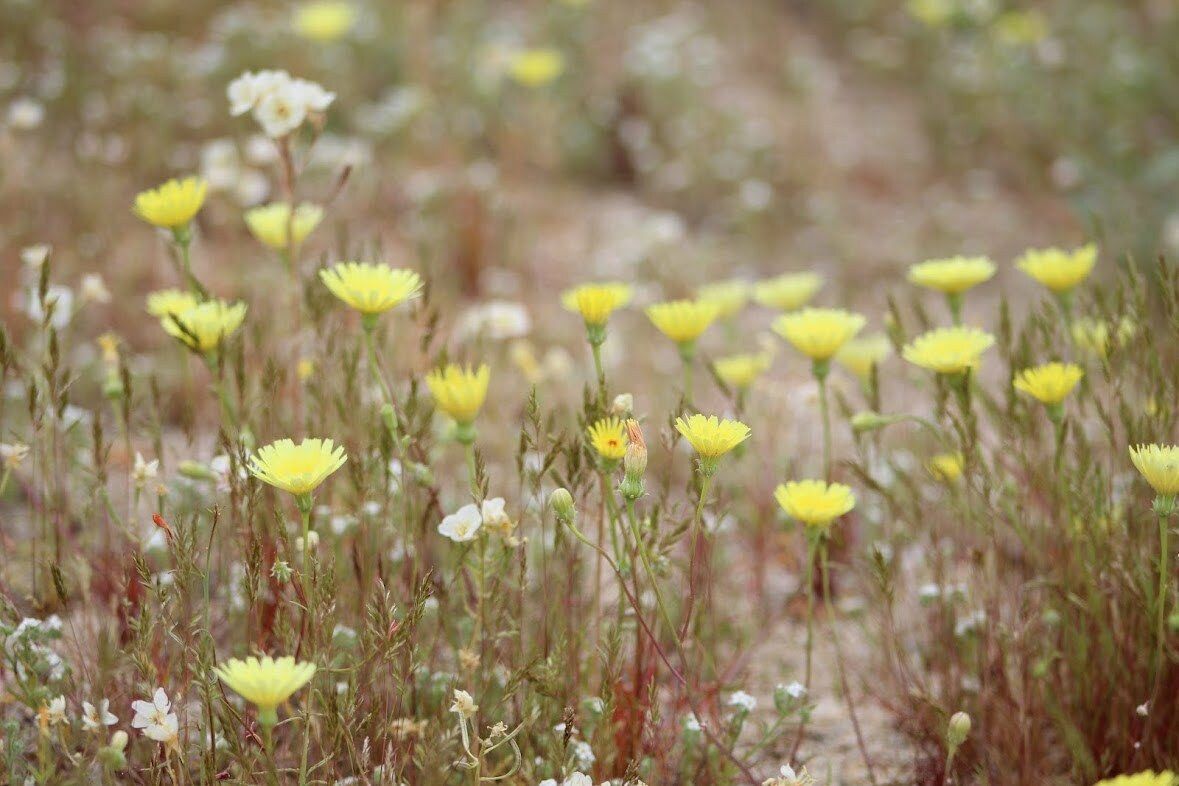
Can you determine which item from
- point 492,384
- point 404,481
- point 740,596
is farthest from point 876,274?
point 404,481

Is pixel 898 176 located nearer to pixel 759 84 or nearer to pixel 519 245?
pixel 759 84

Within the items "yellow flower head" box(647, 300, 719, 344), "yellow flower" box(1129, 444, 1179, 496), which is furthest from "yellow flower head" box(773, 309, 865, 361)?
"yellow flower" box(1129, 444, 1179, 496)

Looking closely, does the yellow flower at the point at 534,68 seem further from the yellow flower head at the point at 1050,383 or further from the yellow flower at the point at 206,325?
the yellow flower head at the point at 1050,383

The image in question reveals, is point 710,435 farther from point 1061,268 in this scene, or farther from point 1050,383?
point 1061,268

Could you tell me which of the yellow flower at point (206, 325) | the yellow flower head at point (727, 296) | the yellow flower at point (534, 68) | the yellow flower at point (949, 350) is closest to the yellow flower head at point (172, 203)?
the yellow flower at point (206, 325)

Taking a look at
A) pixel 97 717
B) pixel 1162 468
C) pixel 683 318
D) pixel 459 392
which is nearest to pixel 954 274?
pixel 683 318

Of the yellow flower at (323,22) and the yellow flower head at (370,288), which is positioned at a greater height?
the yellow flower at (323,22)
